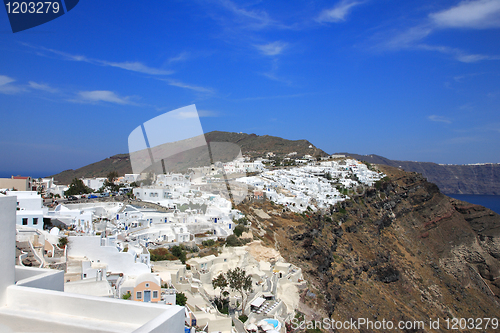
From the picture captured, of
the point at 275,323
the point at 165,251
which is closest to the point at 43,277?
the point at 275,323

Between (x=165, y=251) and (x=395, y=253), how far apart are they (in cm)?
2131

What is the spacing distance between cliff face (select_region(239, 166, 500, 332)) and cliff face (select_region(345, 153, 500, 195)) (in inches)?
2964

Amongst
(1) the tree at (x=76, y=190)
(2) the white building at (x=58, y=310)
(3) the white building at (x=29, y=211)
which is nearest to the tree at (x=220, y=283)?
(3) the white building at (x=29, y=211)

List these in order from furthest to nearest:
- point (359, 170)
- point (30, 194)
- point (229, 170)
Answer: point (359, 170) → point (229, 170) → point (30, 194)

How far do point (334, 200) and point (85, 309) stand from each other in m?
31.0

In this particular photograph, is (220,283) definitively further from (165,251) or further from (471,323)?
(471,323)

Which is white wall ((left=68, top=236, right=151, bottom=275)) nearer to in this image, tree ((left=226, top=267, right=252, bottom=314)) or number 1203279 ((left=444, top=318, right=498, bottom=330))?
tree ((left=226, top=267, right=252, bottom=314))

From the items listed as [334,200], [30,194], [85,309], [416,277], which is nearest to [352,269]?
[416,277]

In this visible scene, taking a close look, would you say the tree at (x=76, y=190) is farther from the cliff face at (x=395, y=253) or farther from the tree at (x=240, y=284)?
the tree at (x=240, y=284)

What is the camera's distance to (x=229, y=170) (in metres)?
37.8

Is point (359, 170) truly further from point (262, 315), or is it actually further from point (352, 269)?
point (262, 315)

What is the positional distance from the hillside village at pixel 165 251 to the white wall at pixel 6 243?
11 cm

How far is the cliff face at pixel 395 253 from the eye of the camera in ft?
59.5

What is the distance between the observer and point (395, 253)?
2738 centimetres
